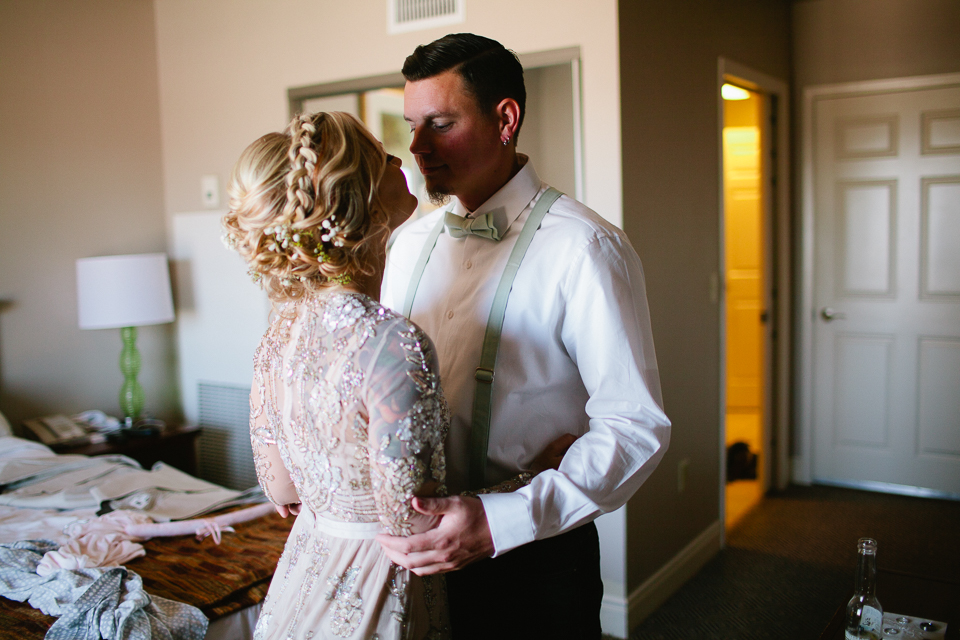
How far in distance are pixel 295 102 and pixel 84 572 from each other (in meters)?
2.40

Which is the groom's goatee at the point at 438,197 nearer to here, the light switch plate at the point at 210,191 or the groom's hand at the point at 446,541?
the groom's hand at the point at 446,541

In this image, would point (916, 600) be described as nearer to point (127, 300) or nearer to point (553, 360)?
point (553, 360)

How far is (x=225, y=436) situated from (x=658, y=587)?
2.35m

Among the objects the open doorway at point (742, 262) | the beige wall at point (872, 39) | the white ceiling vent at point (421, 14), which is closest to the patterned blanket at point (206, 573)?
the white ceiling vent at point (421, 14)

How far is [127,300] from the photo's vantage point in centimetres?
354

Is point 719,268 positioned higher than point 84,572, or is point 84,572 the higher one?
point 719,268

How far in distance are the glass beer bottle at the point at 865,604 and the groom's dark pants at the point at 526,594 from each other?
2.06 feet

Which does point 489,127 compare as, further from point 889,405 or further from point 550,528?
point 889,405

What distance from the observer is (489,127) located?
1.48 meters

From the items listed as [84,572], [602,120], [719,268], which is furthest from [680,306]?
[84,572]

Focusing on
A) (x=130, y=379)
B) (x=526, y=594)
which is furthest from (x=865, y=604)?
(x=130, y=379)

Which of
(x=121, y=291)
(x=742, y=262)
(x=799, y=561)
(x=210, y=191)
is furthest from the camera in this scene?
(x=742, y=262)

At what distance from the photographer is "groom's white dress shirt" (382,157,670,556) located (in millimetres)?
1180

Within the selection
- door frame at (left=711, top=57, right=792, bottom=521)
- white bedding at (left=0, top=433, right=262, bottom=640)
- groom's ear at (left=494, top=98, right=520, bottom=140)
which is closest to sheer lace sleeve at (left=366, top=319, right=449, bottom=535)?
groom's ear at (left=494, top=98, right=520, bottom=140)
